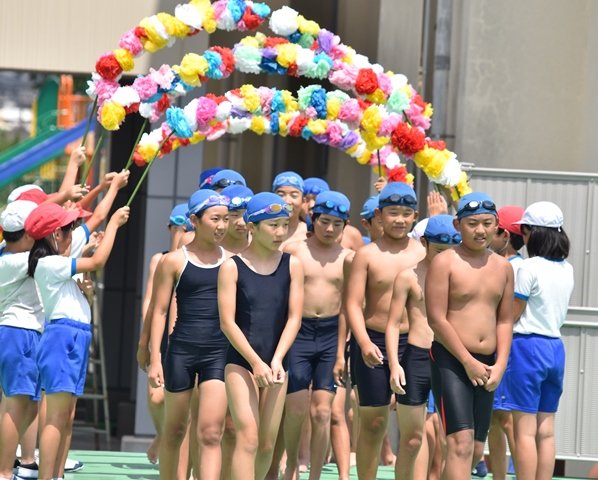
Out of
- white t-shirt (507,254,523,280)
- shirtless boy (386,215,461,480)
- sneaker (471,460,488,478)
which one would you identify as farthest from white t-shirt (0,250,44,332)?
sneaker (471,460,488,478)

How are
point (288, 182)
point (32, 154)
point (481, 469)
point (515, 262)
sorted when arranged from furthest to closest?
point (32, 154)
point (481, 469)
point (288, 182)
point (515, 262)

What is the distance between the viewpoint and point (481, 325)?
897cm

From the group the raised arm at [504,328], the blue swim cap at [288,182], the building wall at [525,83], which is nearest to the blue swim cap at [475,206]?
the raised arm at [504,328]

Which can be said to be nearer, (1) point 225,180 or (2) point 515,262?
(2) point 515,262

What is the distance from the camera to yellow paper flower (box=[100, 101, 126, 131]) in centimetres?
1122

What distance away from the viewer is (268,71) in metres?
11.7

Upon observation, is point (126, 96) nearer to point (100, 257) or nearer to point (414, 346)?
point (100, 257)

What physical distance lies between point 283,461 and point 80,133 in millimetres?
13427

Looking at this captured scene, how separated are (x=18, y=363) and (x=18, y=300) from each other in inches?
16.9

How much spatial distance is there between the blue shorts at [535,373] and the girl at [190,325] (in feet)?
6.73

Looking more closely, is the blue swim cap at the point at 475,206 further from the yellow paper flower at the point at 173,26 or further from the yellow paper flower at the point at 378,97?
the yellow paper flower at the point at 173,26

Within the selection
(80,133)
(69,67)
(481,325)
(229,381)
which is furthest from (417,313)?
(80,133)

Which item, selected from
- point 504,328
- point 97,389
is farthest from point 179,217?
point 97,389

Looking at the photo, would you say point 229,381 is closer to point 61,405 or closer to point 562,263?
point 61,405
